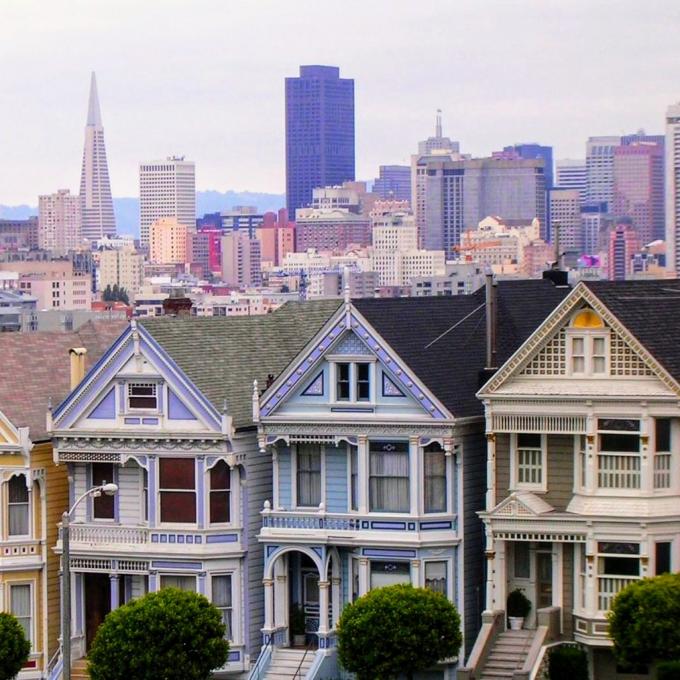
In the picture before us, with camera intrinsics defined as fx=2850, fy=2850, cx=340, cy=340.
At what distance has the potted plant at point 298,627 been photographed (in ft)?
144

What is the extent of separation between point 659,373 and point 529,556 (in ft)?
12.2

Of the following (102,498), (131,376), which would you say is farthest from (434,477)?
(102,498)

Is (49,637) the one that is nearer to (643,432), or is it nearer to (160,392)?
(160,392)

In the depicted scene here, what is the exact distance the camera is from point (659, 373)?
40.2 metres

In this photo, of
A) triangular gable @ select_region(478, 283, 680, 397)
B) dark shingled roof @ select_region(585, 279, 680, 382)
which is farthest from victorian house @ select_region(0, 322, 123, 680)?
dark shingled roof @ select_region(585, 279, 680, 382)

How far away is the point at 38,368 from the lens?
157ft

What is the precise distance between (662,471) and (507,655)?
3530 mm

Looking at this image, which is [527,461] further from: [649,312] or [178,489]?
[178,489]

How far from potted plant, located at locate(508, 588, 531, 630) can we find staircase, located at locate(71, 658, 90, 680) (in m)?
7.19

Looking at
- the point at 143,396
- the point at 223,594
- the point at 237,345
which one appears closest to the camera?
the point at 223,594

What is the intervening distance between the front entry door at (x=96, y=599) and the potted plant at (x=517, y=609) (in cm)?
713

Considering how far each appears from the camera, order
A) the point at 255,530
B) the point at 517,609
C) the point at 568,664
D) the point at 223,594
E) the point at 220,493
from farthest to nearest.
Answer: the point at 223,594 < the point at 255,530 < the point at 220,493 < the point at 517,609 < the point at 568,664

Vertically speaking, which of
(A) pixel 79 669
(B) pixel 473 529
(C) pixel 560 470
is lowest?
(A) pixel 79 669

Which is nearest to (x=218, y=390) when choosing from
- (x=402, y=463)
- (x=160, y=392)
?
(x=160, y=392)
